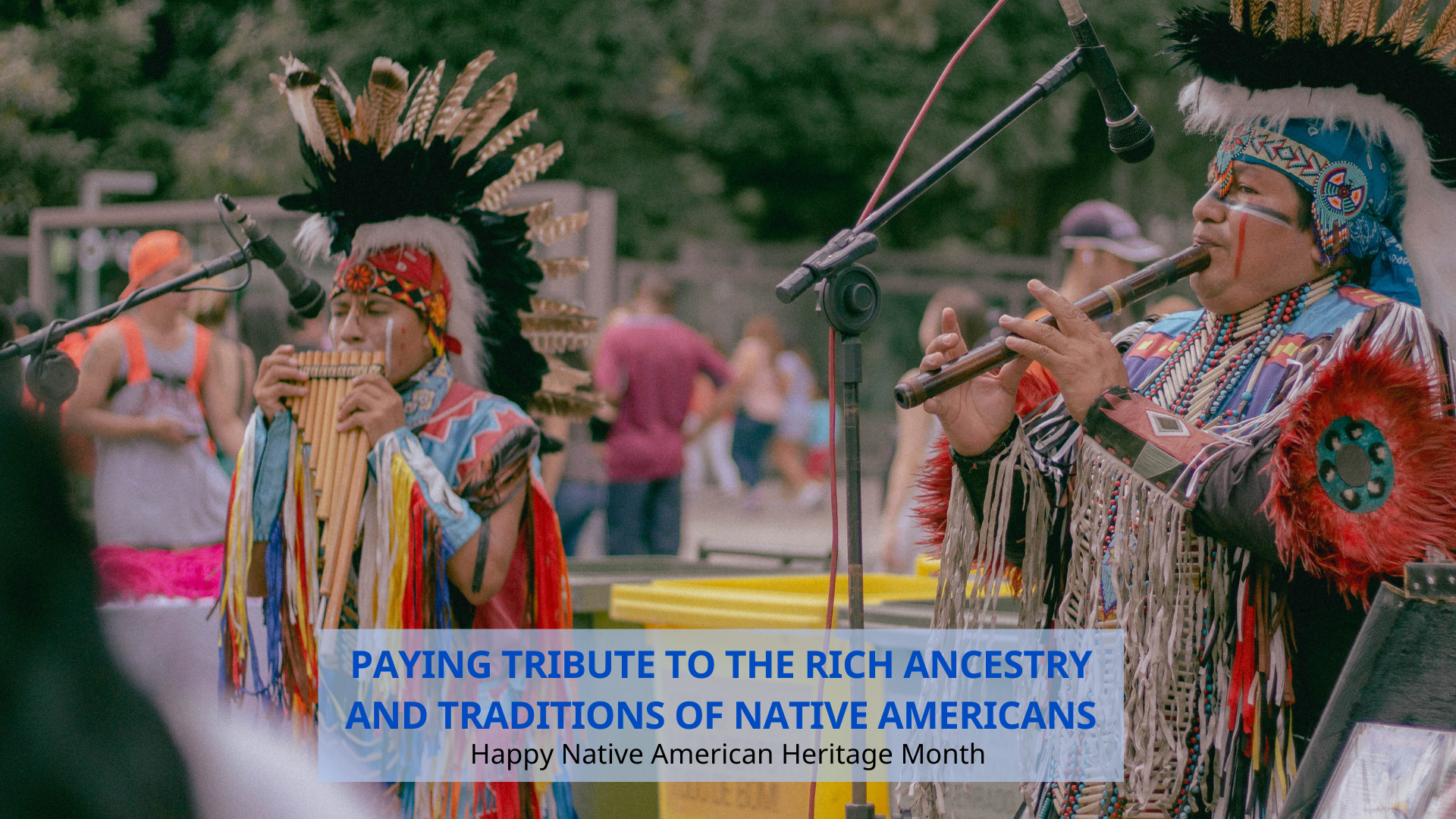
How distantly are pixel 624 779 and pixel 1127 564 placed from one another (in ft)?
6.74

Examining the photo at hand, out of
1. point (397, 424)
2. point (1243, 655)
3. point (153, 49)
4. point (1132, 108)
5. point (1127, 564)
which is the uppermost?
point (153, 49)

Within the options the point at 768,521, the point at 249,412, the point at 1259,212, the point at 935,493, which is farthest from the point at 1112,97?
the point at 768,521

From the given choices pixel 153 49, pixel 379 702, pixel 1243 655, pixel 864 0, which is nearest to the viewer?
pixel 1243 655

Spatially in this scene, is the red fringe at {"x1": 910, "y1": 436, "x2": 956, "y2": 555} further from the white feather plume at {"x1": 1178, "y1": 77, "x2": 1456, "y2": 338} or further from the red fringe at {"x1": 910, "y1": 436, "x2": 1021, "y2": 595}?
the white feather plume at {"x1": 1178, "y1": 77, "x2": 1456, "y2": 338}

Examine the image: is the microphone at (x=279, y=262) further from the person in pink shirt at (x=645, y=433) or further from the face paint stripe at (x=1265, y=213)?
the person in pink shirt at (x=645, y=433)

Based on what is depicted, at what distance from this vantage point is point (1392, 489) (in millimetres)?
1858

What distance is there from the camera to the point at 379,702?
283 centimetres

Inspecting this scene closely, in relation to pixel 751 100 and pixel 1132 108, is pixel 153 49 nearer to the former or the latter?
pixel 751 100

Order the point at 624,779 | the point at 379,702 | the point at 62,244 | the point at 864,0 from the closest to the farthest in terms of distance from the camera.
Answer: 1. the point at 379,702
2. the point at 624,779
3. the point at 62,244
4. the point at 864,0

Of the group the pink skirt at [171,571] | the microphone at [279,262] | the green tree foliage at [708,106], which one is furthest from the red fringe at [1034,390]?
the green tree foliage at [708,106]

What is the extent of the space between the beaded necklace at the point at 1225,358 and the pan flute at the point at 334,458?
153cm

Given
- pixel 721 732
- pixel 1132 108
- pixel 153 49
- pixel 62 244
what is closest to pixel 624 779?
pixel 721 732

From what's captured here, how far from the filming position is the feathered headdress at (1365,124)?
2.12 m

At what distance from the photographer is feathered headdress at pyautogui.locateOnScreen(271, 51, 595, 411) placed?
3023mm
